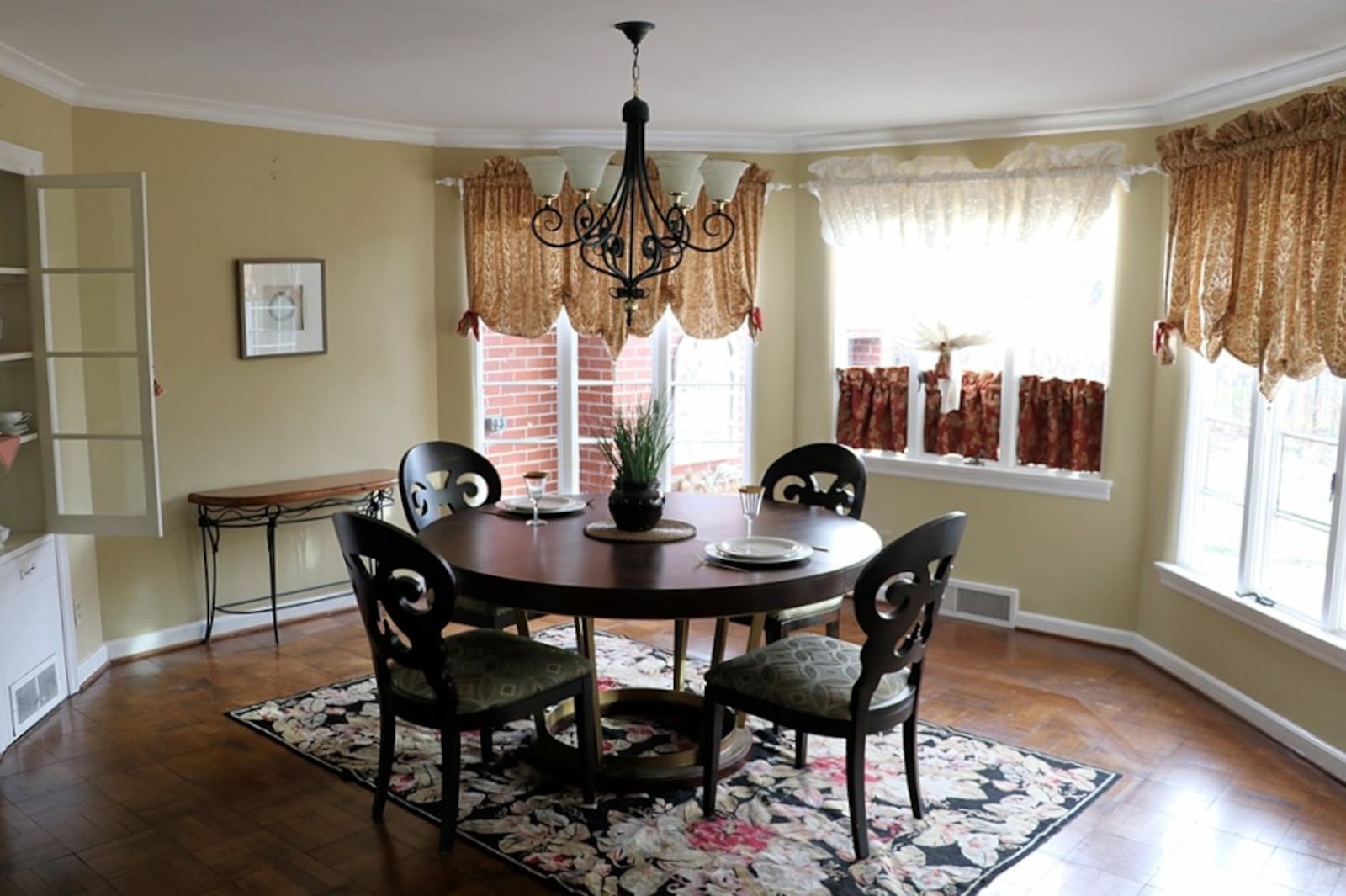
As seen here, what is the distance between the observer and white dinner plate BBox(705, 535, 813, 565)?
3.13m

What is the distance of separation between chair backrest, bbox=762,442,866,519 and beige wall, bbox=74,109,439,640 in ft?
7.40

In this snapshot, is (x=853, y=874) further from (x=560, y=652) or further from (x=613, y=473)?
(x=613, y=473)

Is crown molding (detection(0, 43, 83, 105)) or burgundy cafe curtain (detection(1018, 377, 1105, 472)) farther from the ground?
crown molding (detection(0, 43, 83, 105))

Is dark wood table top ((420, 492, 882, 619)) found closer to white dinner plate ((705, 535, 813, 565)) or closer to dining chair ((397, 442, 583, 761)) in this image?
white dinner plate ((705, 535, 813, 565))

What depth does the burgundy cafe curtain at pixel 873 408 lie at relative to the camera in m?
5.49

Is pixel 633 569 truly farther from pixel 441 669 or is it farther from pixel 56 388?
pixel 56 388

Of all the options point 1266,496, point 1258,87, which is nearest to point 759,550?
point 1266,496

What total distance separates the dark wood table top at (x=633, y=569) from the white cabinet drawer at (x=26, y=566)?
147 centimetres

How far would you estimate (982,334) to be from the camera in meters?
5.15

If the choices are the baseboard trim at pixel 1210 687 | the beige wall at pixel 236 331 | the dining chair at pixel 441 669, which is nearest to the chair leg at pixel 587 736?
the dining chair at pixel 441 669

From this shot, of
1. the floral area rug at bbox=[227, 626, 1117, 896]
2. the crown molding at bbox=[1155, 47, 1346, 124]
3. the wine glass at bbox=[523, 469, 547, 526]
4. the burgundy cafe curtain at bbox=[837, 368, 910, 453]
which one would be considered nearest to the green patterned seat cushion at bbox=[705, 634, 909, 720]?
the floral area rug at bbox=[227, 626, 1117, 896]

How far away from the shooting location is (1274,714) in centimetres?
393

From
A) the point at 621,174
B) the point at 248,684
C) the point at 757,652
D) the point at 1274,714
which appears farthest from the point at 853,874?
the point at 248,684

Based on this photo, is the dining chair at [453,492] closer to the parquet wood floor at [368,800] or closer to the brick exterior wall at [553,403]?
the parquet wood floor at [368,800]
